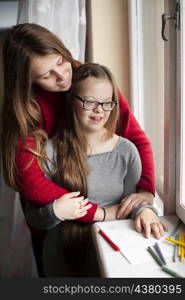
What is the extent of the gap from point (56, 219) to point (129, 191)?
16cm

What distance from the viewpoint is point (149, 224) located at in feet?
1.84

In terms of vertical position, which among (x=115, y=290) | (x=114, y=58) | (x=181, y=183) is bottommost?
(x=115, y=290)

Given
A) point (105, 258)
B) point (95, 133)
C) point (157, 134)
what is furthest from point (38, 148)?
point (157, 134)

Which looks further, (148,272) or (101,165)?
(101,165)

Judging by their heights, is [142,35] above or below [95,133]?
above

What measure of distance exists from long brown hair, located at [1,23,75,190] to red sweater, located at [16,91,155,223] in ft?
0.05

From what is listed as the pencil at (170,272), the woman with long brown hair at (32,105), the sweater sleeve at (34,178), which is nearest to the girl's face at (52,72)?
the woman with long brown hair at (32,105)

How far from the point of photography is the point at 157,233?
1.78ft

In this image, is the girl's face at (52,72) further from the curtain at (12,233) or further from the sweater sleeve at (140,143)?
the curtain at (12,233)

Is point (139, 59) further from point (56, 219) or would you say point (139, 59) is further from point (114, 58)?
point (56, 219)

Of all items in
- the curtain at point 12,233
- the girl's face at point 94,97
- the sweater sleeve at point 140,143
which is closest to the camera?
the girl's face at point 94,97

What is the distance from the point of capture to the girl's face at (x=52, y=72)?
0.56 meters

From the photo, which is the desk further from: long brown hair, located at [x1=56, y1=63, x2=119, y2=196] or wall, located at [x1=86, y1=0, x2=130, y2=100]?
wall, located at [x1=86, y1=0, x2=130, y2=100]

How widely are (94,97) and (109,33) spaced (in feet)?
0.67
